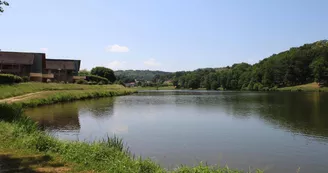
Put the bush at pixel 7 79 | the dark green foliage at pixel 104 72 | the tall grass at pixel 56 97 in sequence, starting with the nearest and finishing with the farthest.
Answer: the tall grass at pixel 56 97
the bush at pixel 7 79
the dark green foliage at pixel 104 72

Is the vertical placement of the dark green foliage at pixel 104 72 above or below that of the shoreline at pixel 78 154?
above

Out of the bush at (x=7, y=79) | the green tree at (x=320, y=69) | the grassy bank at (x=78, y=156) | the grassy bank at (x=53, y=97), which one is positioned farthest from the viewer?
the green tree at (x=320, y=69)

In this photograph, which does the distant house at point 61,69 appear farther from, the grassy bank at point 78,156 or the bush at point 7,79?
the grassy bank at point 78,156

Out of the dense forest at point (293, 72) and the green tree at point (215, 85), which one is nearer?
the dense forest at point (293, 72)

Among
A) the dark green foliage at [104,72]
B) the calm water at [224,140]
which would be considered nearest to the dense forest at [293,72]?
the dark green foliage at [104,72]

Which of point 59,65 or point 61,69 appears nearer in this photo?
point 61,69

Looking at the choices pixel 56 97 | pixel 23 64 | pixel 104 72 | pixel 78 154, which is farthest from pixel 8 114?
pixel 104 72

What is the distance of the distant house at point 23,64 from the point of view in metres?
67.4

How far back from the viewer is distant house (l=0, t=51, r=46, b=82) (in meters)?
67.4

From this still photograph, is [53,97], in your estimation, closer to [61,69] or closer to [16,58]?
[16,58]

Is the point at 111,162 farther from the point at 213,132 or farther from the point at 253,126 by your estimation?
the point at 253,126

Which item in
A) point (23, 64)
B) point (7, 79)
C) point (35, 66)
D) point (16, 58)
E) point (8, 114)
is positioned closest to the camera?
point (8, 114)

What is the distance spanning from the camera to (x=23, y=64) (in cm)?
6919

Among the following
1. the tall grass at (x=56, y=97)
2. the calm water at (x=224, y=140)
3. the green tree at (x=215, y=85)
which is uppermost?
the green tree at (x=215, y=85)
